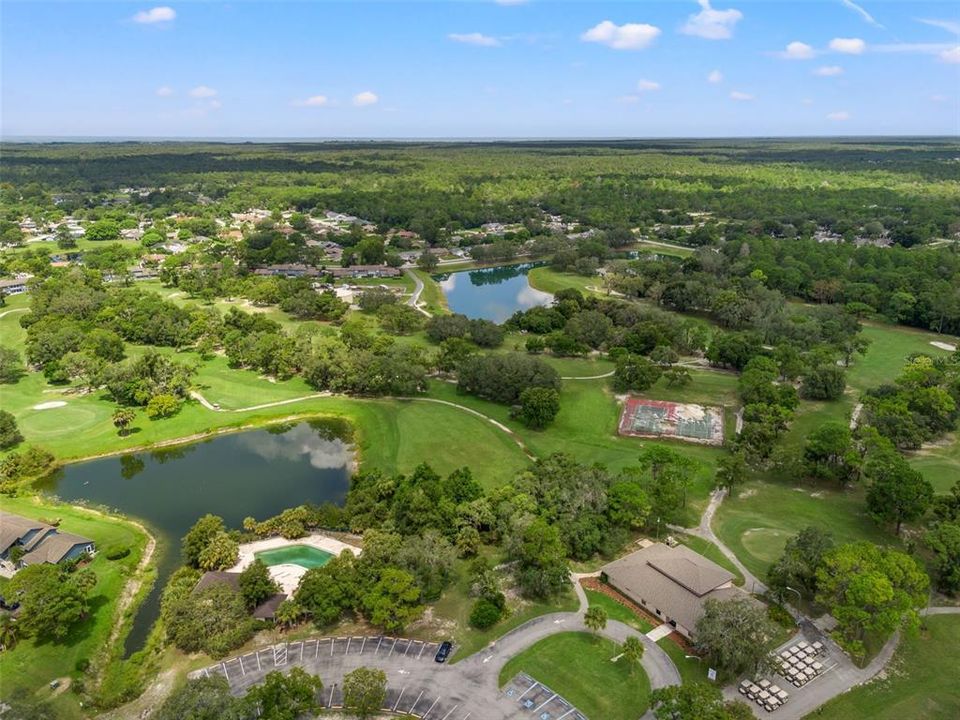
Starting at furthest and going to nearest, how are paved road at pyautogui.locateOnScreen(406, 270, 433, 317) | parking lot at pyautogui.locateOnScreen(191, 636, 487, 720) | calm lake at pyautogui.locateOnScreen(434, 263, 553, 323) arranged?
1. calm lake at pyautogui.locateOnScreen(434, 263, 553, 323)
2. paved road at pyautogui.locateOnScreen(406, 270, 433, 317)
3. parking lot at pyautogui.locateOnScreen(191, 636, 487, 720)

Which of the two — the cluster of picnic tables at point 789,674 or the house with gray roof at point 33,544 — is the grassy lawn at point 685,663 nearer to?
the cluster of picnic tables at point 789,674

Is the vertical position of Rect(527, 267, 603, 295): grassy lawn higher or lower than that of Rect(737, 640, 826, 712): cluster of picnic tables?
higher

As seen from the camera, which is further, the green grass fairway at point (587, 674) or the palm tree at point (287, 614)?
the palm tree at point (287, 614)

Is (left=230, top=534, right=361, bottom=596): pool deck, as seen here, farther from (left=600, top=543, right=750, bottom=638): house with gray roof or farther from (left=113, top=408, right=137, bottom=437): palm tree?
(left=113, top=408, right=137, bottom=437): palm tree

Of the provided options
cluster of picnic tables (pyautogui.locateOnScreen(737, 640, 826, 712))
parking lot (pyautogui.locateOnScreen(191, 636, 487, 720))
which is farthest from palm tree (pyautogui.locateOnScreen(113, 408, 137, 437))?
cluster of picnic tables (pyautogui.locateOnScreen(737, 640, 826, 712))

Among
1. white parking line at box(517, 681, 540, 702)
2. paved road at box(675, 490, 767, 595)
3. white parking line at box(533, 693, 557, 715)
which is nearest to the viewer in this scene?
white parking line at box(533, 693, 557, 715)

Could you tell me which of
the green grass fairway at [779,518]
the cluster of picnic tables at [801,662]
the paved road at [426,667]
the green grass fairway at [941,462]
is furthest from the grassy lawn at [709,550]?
the green grass fairway at [941,462]

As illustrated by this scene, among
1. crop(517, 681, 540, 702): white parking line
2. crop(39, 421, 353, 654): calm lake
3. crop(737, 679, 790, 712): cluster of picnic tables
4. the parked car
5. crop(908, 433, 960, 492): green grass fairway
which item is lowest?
crop(39, 421, 353, 654): calm lake

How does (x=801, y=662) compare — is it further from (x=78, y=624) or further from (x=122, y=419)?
(x=122, y=419)
